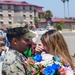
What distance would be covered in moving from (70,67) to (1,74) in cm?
74

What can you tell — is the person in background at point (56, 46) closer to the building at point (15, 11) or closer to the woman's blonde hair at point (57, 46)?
the woman's blonde hair at point (57, 46)

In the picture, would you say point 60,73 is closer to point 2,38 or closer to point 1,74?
point 1,74

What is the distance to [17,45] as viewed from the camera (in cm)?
315

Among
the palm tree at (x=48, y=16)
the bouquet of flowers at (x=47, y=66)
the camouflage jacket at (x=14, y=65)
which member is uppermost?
the camouflage jacket at (x=14, y=65)

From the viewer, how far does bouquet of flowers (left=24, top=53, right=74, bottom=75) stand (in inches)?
129

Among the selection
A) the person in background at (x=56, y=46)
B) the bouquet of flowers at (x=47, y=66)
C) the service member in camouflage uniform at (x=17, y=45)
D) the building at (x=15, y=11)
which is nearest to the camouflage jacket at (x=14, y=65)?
the service member in camouflage uniform at (x=17, y=45)

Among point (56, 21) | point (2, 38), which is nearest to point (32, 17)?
point (56, 21)

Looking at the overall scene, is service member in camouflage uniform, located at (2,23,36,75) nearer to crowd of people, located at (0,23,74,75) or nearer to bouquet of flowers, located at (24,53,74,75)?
crowd of people, located at (0,23,74,75)

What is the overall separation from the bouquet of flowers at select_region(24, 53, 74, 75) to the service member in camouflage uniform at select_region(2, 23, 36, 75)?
0.45 ft

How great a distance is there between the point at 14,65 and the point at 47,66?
0.47 m

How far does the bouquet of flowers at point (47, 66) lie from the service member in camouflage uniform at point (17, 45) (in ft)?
0.45

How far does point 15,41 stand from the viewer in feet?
10.3

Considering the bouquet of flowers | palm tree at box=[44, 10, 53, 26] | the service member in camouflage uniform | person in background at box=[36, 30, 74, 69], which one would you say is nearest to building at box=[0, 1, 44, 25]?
palm tree at box=[44, 10, 53, 26]

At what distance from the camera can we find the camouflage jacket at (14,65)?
295 centimetres
